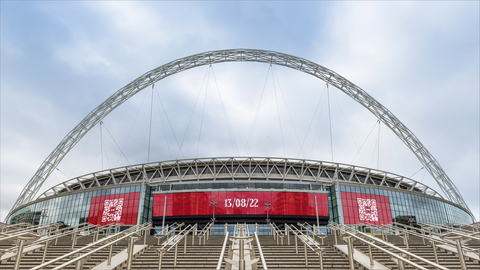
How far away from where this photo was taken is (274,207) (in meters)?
43.1

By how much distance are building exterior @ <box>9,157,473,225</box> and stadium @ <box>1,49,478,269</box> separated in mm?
151

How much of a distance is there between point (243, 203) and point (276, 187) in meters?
6.60

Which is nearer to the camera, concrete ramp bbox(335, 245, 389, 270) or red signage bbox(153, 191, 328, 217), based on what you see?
concrete ramp bbox(335, 245, 389, 270)

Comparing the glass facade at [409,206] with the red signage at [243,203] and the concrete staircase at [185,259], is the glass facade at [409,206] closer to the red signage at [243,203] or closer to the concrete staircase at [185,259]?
the red signage at [243,203]

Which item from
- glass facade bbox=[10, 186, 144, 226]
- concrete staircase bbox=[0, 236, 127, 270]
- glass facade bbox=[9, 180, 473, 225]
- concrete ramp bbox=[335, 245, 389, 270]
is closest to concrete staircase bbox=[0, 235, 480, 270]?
concrete staircase bbox=[0, 236, 127, 270]

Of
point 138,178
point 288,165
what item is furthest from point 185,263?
point 138,178

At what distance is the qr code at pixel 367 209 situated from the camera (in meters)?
45.0

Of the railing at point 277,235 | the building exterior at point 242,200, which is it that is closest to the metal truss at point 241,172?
the building exterior at point 242,200

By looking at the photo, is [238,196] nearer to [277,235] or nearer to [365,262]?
[277,235]

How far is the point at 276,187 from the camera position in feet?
153

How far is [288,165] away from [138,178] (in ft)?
98.3

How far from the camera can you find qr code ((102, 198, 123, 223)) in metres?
45.8

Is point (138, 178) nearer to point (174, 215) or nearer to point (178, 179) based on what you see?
point (178, 179)

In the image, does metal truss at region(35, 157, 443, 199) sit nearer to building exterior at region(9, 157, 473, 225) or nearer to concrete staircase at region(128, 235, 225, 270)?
building exterior at region(9, 157, 473, 225)
